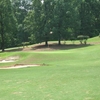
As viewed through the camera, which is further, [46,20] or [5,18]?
[5,18]

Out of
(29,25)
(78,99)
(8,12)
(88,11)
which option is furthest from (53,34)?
(78,99)

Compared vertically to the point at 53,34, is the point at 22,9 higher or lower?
higher

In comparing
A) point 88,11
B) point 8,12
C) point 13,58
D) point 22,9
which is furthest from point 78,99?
point 22,9

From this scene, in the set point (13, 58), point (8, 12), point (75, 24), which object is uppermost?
point (8, 12)

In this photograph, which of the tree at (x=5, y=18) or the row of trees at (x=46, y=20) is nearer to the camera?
the row of trees at (x=46, y=20)

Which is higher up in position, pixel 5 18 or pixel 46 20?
pixel 5 18

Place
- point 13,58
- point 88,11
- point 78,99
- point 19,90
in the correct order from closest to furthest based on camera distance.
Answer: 1. point 78,99
2. point 19,90
3. point 13,58
4. point 88,11

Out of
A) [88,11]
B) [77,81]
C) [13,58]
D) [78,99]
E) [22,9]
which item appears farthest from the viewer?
[22,9]

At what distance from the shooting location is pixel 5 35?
198 ft

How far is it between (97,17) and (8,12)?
115ft

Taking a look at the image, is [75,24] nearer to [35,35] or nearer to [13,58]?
[35,35]

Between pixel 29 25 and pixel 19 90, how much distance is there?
46.3 metres

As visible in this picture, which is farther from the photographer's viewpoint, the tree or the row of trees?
the tree

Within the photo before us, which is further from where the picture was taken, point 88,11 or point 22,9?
point 22,9
